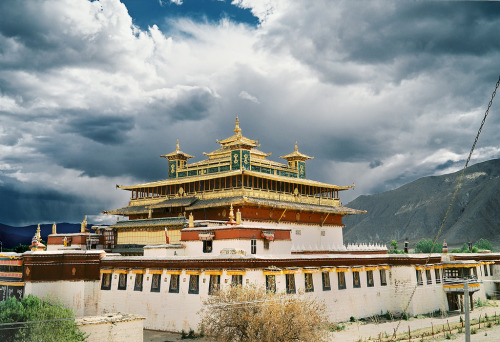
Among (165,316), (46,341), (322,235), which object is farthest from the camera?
(322,235)

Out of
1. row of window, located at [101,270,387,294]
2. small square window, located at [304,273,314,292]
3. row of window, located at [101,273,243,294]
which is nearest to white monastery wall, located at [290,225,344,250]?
row of window, located at [101,270,387,294]

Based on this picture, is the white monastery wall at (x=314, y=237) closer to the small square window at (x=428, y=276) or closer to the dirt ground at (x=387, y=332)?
the small square window at (x=428, y=276)

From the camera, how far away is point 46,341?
2470cm

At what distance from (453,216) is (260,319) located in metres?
164

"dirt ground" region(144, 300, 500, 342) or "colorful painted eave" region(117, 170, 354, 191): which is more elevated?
"colorful painted eave" region(117, 170, 354, 191)

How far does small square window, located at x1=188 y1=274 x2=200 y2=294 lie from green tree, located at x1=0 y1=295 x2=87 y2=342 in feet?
28.4

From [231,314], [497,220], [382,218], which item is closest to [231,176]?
[231,314]

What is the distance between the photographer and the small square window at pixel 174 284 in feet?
113

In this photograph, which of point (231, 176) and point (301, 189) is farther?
point (301, 189)

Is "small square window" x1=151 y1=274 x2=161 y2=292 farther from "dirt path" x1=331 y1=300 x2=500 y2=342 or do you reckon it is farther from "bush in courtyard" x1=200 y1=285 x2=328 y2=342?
"dirt path" x1=331 y1=300 x2=500 y2=342

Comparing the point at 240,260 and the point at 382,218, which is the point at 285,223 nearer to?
the point at 240,260

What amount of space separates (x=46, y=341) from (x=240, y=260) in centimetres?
1241

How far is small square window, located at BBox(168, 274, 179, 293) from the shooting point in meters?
34.6

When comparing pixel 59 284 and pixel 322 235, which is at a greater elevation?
pixel 322 235
